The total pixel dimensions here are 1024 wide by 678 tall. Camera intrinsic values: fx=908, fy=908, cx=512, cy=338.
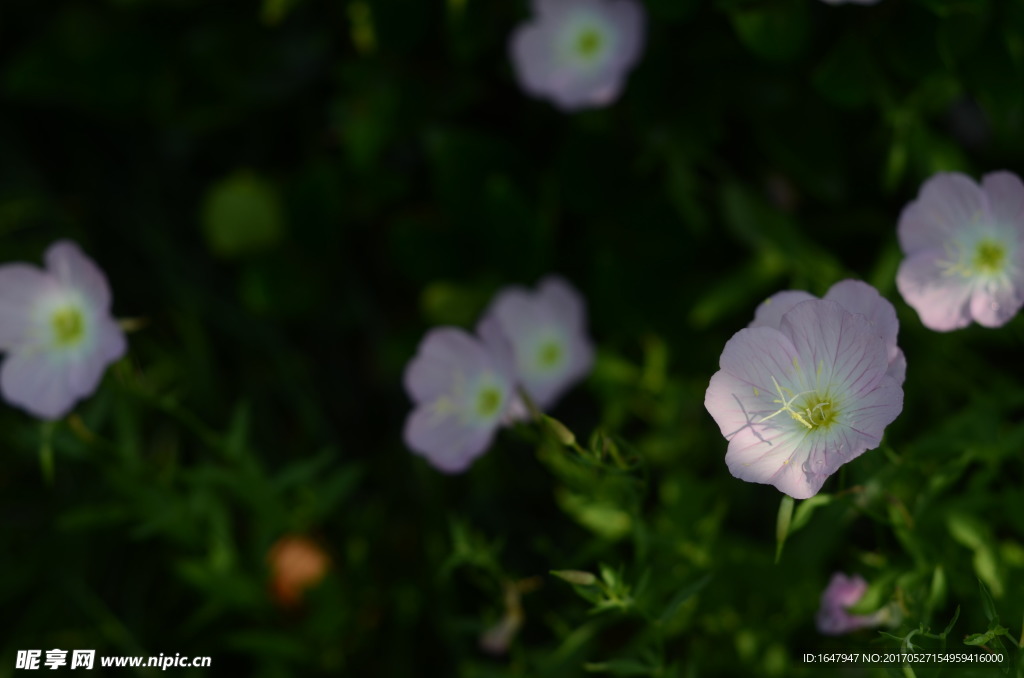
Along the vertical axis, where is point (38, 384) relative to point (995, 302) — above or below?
above

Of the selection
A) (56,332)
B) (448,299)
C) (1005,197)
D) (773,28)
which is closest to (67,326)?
(56,332)

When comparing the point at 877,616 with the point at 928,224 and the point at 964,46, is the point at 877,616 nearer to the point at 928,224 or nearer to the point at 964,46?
the point at 928,224

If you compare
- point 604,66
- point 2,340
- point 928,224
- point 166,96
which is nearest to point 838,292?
point 928,224

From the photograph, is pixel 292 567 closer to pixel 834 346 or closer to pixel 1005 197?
pixel 834 346

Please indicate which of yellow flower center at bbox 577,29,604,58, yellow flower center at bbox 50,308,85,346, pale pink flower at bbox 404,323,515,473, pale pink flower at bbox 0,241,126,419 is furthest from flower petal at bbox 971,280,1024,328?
yellow flower center at bbox 50,308,85,346

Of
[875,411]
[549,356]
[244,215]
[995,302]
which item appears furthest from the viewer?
[244,215]

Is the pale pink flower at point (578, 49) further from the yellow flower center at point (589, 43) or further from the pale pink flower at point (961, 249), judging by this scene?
the pale pink flower at point (961, 249)
